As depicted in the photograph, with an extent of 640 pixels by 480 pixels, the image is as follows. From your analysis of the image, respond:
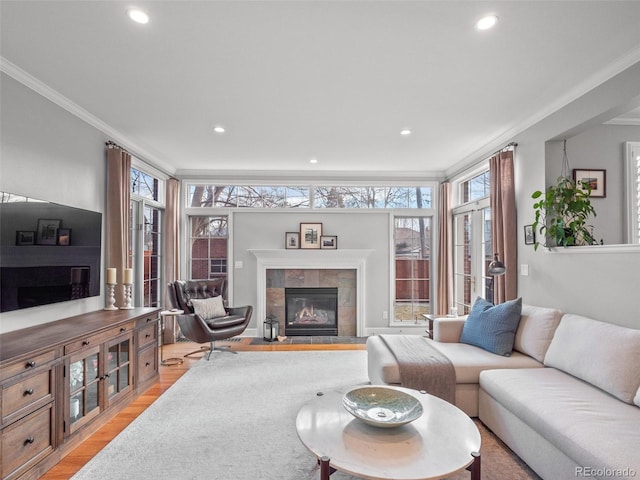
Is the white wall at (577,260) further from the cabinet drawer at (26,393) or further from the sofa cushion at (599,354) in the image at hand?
the cabinet drawer at (26,393)

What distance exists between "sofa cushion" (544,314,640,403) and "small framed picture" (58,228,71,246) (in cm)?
392

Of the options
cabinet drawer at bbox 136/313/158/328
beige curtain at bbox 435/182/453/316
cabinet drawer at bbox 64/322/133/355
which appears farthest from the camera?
beige curtain at bbox 435/182/453/316

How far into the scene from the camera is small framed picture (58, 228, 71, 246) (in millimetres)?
2752

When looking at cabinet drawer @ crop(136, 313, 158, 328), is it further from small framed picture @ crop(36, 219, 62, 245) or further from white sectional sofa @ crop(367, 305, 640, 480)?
white sectional sofa @ crop(367, 305, 640, 480)

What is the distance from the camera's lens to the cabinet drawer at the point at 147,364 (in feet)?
10.3

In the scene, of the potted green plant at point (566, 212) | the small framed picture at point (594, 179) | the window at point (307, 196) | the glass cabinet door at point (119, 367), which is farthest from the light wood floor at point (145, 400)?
the small framed picture at point (594, 179)

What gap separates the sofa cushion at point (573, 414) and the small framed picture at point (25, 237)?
3453 mm

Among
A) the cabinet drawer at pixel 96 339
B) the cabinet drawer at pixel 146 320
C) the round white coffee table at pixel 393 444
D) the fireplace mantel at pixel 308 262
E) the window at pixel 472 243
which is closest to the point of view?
the round white coffee table at pixel 393 444

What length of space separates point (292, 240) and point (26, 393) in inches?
150

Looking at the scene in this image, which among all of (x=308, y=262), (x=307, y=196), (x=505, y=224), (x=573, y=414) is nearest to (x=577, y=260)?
(x=505, y=224)

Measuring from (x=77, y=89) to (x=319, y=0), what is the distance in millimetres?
2185

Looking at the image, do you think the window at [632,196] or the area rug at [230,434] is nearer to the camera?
the area rug at [230,434]

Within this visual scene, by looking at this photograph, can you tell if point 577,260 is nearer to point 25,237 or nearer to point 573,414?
point 573,414

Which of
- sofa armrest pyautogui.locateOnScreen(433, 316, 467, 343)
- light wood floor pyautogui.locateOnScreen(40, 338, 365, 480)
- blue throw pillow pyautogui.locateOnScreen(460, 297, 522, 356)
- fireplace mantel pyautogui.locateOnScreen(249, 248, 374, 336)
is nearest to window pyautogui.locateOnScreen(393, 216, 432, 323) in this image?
fireplace mantel pyautogui.locateOnScreen(249, 248, 374, 336)
